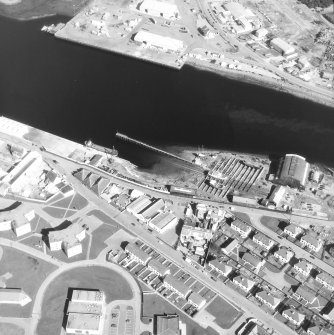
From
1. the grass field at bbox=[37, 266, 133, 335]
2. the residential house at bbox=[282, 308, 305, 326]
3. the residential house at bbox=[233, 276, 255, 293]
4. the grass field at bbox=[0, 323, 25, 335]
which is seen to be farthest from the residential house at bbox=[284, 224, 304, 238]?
the grass field at bbox=[0, 323, 25, 335]

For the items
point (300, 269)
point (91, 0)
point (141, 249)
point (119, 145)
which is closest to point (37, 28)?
point (91, 0)

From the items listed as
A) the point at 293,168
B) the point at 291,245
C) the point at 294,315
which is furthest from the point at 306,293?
the point at 293,168

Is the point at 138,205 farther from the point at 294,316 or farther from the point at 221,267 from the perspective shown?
the point at 294,316

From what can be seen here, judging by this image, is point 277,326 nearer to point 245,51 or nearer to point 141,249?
point 141,249

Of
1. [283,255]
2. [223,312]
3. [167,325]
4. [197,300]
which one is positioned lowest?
[223,312]

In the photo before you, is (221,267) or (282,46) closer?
(221,267)

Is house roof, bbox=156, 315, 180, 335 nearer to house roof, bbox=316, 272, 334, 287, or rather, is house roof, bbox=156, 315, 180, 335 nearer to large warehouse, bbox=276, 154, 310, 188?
house roof, bbox=316, 272, 334, 287

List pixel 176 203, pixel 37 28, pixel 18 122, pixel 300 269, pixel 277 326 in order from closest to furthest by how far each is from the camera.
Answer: pixel 277 326, pixel 300 269, pixel 176 203, pixel 18 122, pixel 37 28
